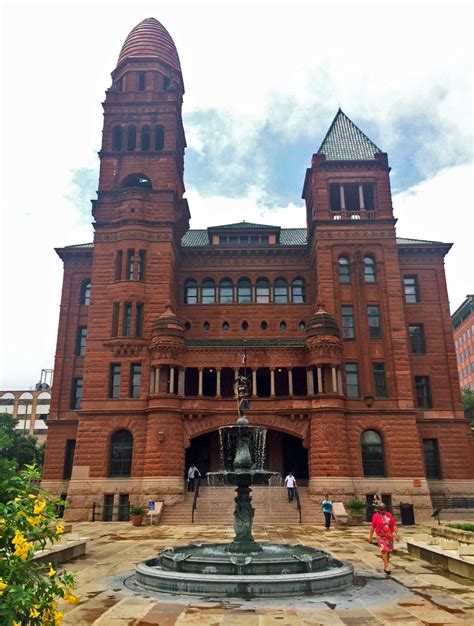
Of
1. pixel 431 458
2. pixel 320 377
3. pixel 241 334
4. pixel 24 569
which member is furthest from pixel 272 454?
pixel 24 569

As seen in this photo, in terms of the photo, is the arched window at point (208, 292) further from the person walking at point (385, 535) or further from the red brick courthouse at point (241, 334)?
the person walking at point (385, 535)

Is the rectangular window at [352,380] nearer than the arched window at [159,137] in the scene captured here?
Yes

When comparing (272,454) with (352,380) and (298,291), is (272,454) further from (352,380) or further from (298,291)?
(298,291)

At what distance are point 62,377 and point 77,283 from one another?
7.99 meters

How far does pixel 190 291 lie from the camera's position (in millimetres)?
43375

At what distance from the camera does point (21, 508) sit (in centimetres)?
613

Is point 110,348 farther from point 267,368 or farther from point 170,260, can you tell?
point 267,368

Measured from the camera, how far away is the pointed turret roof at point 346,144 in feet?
141

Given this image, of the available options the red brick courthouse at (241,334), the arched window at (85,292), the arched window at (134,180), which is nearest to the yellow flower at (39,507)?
the red brick courthouse at (241,334)

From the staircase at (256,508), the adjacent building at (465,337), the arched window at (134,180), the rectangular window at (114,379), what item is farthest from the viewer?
the adjacent building at (465,337)

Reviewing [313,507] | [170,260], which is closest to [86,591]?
[313,507]

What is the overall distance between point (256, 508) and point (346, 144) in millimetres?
30852

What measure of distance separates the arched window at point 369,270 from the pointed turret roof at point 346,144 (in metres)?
8.91

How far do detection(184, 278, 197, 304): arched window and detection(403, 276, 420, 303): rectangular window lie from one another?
688 inches
